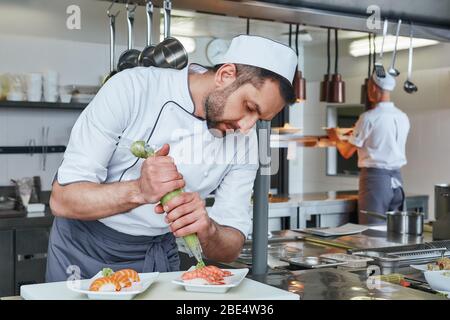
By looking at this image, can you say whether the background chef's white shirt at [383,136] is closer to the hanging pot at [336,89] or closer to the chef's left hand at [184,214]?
the hanging pot at [336,89]

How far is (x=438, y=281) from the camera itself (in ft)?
5.46

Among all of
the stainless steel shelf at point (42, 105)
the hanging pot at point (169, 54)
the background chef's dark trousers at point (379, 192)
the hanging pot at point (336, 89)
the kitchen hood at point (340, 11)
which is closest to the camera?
the kitchen hood at point (340, 11)

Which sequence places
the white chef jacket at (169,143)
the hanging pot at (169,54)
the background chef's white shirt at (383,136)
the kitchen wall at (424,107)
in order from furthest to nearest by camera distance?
the kitchen wall at (424,107), the background chef's white shirt at (383,136), the hanging pot at (169,54), the white chef jacket at (169,143)

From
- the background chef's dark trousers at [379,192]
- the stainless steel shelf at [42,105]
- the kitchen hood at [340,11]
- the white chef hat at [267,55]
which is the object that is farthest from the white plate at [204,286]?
the background chef's dark trousers at [379,192]

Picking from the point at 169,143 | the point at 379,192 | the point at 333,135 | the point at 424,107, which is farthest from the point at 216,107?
the point at 424,107

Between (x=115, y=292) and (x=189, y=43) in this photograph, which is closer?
(x=115, y=292)

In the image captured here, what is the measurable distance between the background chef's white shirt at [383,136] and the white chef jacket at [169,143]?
11.2ft

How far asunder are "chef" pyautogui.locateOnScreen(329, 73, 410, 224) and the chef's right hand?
383 centimetres

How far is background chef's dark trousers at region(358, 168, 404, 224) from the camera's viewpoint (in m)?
5.04

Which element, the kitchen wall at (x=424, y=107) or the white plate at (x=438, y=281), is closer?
the white plate at (x=438, y=281)

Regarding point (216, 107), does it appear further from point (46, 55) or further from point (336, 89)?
point (336, 89)

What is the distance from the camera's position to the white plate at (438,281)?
165 centimetres

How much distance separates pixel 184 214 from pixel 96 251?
0.53m

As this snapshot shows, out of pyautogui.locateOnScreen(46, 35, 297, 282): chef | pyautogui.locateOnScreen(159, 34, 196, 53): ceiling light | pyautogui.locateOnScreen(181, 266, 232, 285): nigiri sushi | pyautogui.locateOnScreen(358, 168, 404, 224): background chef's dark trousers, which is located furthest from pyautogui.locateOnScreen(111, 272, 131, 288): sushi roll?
pyautogui.locateOnScreen(159, 34, 196, 53): ceiling light
